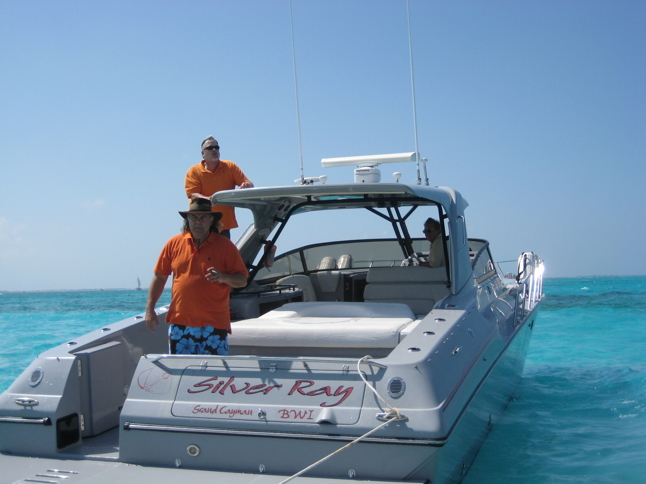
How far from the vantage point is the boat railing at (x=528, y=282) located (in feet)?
20.0

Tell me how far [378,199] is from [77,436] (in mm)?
3057

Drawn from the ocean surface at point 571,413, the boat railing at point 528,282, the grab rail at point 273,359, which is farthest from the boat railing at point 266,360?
the boat railing at point 528,282

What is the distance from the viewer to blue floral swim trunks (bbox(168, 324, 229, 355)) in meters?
3.35

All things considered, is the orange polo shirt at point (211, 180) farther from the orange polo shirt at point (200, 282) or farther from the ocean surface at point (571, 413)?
the ocean surface at point (571, 413)

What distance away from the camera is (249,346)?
3.69m

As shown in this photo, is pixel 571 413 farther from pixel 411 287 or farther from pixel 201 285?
pixel 201 285

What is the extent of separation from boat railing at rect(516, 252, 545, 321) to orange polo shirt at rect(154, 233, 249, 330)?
11.1ft

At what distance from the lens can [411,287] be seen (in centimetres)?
443

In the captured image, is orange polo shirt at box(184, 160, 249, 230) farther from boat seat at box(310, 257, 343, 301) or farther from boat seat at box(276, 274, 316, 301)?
boat seat at box(310, 257, 343, 301)

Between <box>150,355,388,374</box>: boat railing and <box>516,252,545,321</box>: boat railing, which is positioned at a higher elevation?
<box>150,355,388,374</box>: boat railing

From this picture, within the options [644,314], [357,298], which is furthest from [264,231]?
[644,314]

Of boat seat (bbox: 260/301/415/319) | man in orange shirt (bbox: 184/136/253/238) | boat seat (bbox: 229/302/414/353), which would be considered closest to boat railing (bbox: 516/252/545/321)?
boat seat (bbox: 260/301/415/319)

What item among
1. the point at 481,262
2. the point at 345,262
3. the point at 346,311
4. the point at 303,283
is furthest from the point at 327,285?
the point at 346,311

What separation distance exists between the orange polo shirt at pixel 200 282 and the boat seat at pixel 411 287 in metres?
1.40
